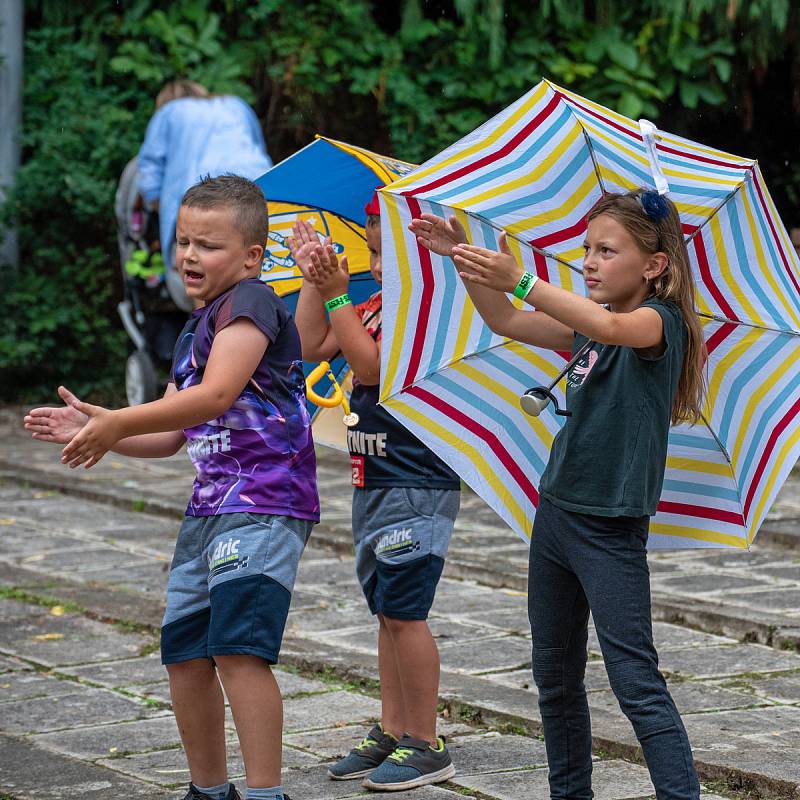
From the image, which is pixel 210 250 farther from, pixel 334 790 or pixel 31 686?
pixel 31 686

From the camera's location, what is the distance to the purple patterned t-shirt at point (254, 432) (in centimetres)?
330

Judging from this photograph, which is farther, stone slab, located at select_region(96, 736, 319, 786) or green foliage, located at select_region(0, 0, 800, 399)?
green foliage, located at select_region(0, 0, 800, 399)

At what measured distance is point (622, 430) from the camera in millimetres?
3248

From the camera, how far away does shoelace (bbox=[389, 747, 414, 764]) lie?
12.6ft

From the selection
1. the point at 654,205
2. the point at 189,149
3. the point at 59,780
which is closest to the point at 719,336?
the point at 654,205

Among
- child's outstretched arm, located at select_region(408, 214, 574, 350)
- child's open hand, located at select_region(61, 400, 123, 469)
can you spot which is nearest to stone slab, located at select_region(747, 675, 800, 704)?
child's outstretched arm, located at select_region(408, 214, 574, 350)

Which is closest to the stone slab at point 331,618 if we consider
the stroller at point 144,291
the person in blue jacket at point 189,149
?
the person in blue jacket at point 189,149

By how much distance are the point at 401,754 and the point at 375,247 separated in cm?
131

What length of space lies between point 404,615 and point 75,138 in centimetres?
783

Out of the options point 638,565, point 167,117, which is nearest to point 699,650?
point 638,565

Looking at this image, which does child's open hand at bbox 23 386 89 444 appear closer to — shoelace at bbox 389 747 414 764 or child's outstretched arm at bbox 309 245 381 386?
child's outstretched arm at bbox 309 245 381 386

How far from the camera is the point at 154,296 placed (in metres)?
10.4

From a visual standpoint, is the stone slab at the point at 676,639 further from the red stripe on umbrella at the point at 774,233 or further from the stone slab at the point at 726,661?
the red stripe on umbrella at the point at 774,233

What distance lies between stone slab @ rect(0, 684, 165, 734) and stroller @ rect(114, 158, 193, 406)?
5362 mm
